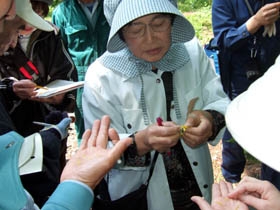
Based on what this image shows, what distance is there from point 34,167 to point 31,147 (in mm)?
183

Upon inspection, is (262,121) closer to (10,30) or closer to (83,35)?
(10,30)

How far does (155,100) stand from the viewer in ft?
5.90

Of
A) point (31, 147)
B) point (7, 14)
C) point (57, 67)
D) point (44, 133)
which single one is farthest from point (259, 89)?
point (57, 67)

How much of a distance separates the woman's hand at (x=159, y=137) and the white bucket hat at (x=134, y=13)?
624mm

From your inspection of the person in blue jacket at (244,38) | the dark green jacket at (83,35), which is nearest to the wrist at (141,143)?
the person in blue jacket at (244,38)

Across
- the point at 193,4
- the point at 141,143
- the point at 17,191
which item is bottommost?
the point at 193,4

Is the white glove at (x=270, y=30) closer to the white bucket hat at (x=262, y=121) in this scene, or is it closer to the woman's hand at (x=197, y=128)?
the woman's hand at (x=197, y=128)

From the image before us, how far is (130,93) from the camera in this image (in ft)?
5.77

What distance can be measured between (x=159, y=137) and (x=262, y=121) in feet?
2.69

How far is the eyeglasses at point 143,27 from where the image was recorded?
169cm

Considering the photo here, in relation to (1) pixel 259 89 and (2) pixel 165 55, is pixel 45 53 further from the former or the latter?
(1) pixel 259 89

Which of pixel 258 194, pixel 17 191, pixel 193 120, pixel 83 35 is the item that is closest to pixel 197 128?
pixel 193 120

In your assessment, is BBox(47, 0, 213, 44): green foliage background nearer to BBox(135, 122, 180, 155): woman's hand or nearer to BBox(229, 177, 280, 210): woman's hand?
BBox(135, 122, 180, 155): woman's hand

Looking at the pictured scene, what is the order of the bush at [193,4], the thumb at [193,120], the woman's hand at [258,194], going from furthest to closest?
1. the bush at [193,4]
2. the thumb at [193,120]
3. the woman's hand at [258,194]
